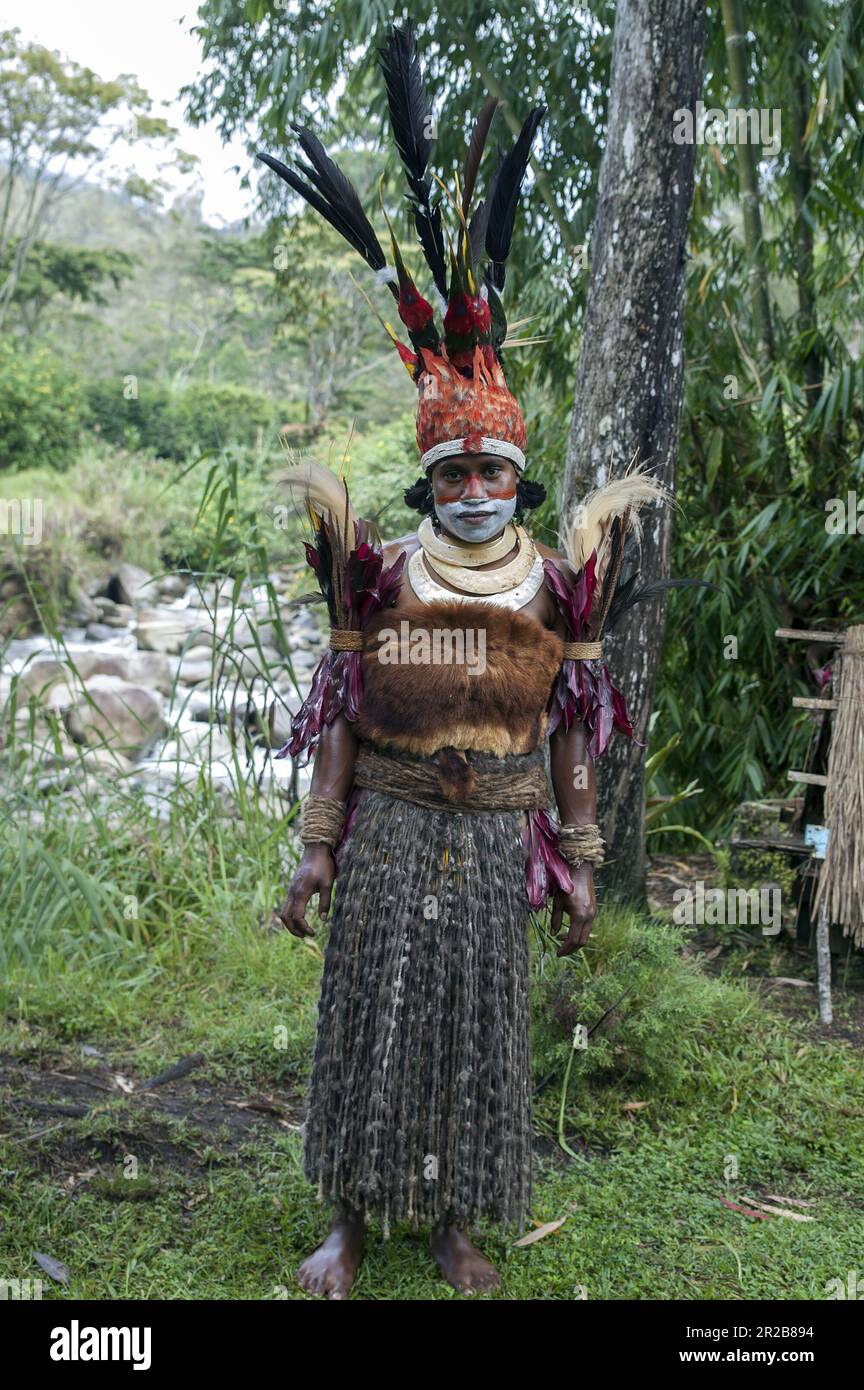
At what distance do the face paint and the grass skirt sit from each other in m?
0.45

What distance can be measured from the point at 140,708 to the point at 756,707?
4.65m

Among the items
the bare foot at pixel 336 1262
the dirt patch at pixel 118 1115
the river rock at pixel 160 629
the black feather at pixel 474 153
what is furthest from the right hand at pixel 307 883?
the river rock at pixel 160 629

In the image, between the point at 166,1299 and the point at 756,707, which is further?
the point at 756,707

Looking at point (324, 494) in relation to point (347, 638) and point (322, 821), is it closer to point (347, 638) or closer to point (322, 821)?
point (347, 638)

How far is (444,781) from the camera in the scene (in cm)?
239

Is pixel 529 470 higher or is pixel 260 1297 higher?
pixel 529 470

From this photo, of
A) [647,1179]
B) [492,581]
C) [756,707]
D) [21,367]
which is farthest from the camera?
[21,367]

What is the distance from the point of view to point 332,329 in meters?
16.3

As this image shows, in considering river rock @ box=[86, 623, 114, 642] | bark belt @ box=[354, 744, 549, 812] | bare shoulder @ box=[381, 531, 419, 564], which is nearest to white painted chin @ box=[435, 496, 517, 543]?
bare shoulder @ box=[381, 531, 419, 564]

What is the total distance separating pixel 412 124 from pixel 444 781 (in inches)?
52.4

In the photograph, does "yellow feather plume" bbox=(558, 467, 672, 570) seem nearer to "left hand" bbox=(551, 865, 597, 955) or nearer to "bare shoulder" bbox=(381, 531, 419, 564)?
"bare shoulder" bbox=(381, 531, 419, 564)

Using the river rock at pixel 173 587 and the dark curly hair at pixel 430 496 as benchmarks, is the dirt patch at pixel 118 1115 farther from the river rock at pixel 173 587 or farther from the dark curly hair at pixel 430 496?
the river rock at pixel 173 587
